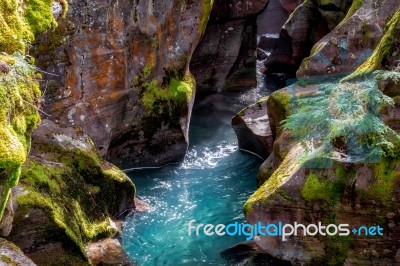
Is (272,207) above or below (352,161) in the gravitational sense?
below

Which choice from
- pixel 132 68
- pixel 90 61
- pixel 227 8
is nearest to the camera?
pixel 90 61

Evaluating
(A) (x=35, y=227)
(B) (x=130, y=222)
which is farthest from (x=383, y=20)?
(A) (x=35, y=227)

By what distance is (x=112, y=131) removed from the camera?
13320 mm

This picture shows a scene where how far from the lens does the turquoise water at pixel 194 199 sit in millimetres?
10414

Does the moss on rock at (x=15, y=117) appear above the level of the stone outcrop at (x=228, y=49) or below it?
above

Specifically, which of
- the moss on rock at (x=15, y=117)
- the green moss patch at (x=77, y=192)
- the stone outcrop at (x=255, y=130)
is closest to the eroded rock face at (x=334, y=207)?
the green moss patch at (x=77, y=192)

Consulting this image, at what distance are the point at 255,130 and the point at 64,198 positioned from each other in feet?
20.8

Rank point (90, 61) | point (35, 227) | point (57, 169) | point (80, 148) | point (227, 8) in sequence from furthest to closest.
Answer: point (227, 8)
point (90, 61)
point (80, 148)
point (57, 169)
point (35, 227)

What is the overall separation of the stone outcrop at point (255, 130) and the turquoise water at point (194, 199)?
339 mm

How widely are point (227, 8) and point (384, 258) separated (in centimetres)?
1364

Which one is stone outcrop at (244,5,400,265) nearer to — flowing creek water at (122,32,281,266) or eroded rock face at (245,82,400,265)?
eroded rock face at (245,82,400,265)

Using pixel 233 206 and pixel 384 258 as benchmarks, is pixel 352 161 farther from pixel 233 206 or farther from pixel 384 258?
pixel 233 206

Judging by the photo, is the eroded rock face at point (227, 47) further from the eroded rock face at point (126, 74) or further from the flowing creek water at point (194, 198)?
the eroded rock face at point (126, 74)

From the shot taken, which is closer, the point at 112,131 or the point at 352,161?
the point at 352,161
